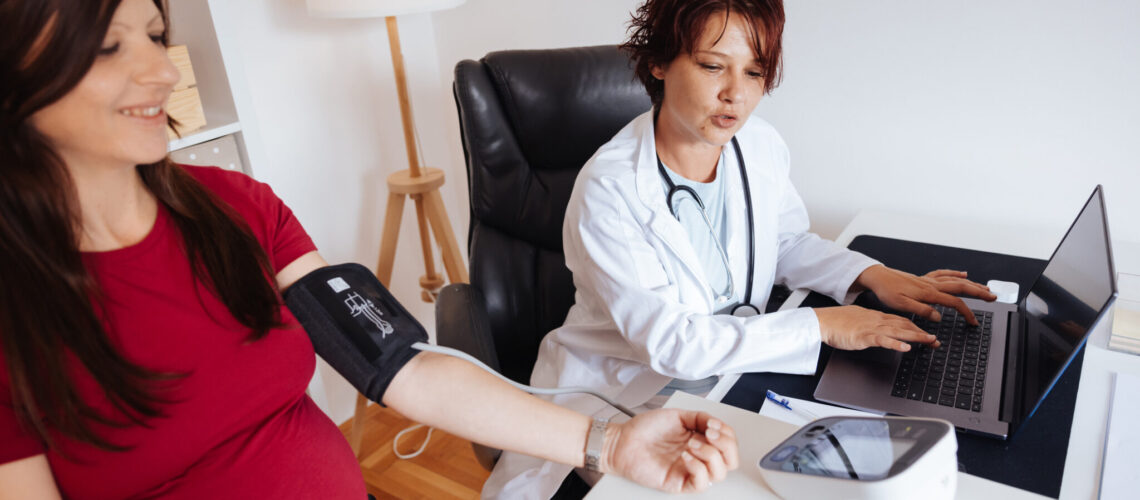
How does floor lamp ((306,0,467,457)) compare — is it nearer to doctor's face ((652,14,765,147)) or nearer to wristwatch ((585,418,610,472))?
doctor's face ((652,14,765,147))

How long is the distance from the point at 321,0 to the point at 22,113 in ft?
3.86

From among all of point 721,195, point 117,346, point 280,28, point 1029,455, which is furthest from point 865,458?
point 280,28

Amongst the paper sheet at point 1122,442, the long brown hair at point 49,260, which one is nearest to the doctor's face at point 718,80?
the paper sheet at point 1122,442

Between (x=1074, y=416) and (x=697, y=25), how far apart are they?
2.45 ft

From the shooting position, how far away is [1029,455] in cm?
83

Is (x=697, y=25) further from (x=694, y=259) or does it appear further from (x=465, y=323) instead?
(x=465, y=323)

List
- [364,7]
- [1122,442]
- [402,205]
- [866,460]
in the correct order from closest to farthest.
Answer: [866,460]
[1122,442]
[364,7]
[402,205]

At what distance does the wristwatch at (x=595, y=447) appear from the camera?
33.3 inches

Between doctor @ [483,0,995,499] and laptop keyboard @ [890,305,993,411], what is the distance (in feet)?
0.09

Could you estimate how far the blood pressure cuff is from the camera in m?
0.87

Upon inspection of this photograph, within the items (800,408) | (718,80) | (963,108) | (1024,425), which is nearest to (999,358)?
(1024,425)

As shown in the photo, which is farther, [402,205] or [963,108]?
[402,205]

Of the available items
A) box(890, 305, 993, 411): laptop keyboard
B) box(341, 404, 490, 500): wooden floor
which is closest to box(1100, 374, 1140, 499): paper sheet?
box(890, 305, 993, 411): laptop keyboard

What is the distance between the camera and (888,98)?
157 centimetres
